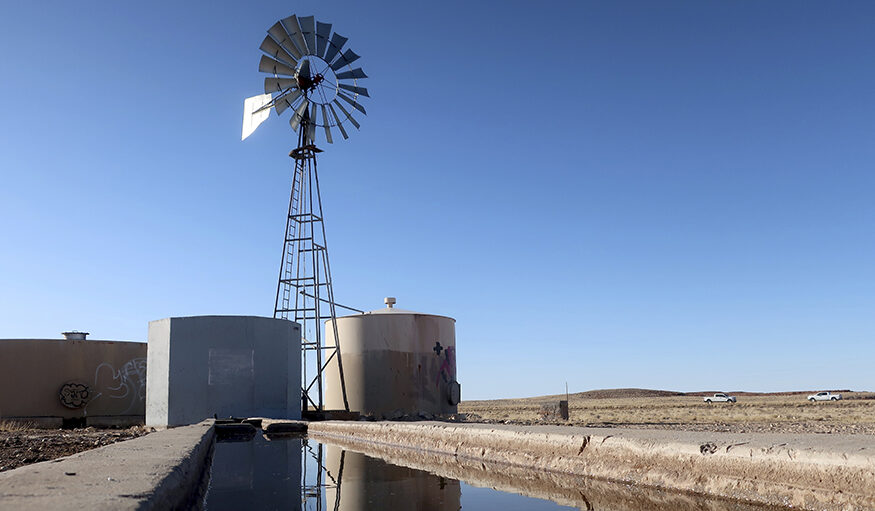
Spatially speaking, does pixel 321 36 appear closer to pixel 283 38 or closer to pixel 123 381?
pixel 283 38

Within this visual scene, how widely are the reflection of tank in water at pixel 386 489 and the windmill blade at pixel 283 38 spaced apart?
1844 centimetres

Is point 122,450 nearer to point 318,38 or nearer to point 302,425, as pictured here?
point 302,425

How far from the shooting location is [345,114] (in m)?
24.2

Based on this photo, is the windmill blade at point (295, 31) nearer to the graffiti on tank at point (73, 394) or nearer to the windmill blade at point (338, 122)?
the windmill blade at point (338, 122)

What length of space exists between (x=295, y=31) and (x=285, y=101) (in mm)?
2354

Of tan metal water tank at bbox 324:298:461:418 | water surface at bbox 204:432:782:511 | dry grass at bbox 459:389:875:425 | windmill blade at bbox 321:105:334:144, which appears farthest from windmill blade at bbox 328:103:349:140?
water surface at bbox 204:432:782:511

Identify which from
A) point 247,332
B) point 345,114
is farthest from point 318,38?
point 247,332

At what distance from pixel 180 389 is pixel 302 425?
4.73 m

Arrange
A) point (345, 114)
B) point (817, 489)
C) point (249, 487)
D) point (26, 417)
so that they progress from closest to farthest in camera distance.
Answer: point (817, 489) < point (249, 487) < point (26, 417) < point (345, 114)

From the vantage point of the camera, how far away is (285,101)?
23.4m

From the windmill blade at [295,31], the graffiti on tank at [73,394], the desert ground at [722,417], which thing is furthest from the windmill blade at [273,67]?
the desert ground at [722,417]

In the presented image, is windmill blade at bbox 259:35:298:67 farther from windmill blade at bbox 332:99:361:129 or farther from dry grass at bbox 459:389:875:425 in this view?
dry grass at bbox 459:389:875:425

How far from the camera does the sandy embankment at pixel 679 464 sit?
4016mm

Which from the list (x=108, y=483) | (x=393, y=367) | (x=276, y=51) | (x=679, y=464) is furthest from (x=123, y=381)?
(x=679, y=464)
